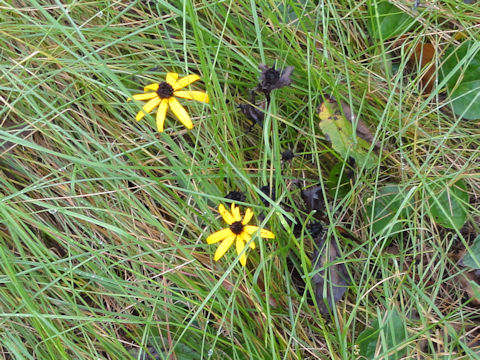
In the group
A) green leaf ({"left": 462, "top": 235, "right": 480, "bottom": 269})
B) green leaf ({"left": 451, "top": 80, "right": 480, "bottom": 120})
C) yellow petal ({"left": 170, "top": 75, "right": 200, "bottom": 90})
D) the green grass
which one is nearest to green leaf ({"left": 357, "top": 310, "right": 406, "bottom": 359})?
the green grass

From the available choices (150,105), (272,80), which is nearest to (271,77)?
(272,80)

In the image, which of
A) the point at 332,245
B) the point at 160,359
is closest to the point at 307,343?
the point at 332,245

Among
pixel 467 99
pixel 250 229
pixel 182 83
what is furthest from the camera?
pixel 467 99

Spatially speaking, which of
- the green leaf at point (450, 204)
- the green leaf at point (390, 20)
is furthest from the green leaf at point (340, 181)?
the green leaf at point (390, 20)

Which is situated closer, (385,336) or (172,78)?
(385,336)

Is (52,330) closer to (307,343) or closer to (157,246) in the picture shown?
(157,246)

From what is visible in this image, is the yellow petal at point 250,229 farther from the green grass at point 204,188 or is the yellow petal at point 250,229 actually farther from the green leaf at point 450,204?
the green leaf at point 450,204

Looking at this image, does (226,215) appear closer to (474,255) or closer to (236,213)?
(236,213)
